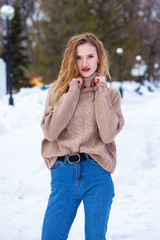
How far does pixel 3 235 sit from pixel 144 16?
48.7 metres

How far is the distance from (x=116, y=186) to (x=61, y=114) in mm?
3451

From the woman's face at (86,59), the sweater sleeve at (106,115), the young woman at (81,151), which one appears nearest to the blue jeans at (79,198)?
the young woman at (81,151)

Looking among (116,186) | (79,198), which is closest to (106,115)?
(79,198)

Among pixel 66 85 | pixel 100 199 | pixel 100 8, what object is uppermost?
pixel 100 8

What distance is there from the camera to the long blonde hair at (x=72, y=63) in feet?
7.41

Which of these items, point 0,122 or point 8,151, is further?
point 0,122

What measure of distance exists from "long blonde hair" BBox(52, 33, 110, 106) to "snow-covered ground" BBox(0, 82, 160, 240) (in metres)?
1.88

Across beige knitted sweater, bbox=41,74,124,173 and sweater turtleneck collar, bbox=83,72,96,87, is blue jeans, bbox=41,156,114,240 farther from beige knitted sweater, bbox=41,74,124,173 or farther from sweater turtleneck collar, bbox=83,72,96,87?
sweater turtleneck collar, bbox=83,72,96,87

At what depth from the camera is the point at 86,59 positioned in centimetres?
226

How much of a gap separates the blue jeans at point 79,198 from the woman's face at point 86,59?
2.14 feet

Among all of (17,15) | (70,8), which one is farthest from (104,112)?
(70,8)

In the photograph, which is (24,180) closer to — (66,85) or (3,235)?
(3,235)

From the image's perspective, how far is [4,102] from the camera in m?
14.4

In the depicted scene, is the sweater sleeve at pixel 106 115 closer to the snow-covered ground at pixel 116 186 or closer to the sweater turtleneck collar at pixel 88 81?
the sweater turtleneck collar at pixel 88 81
